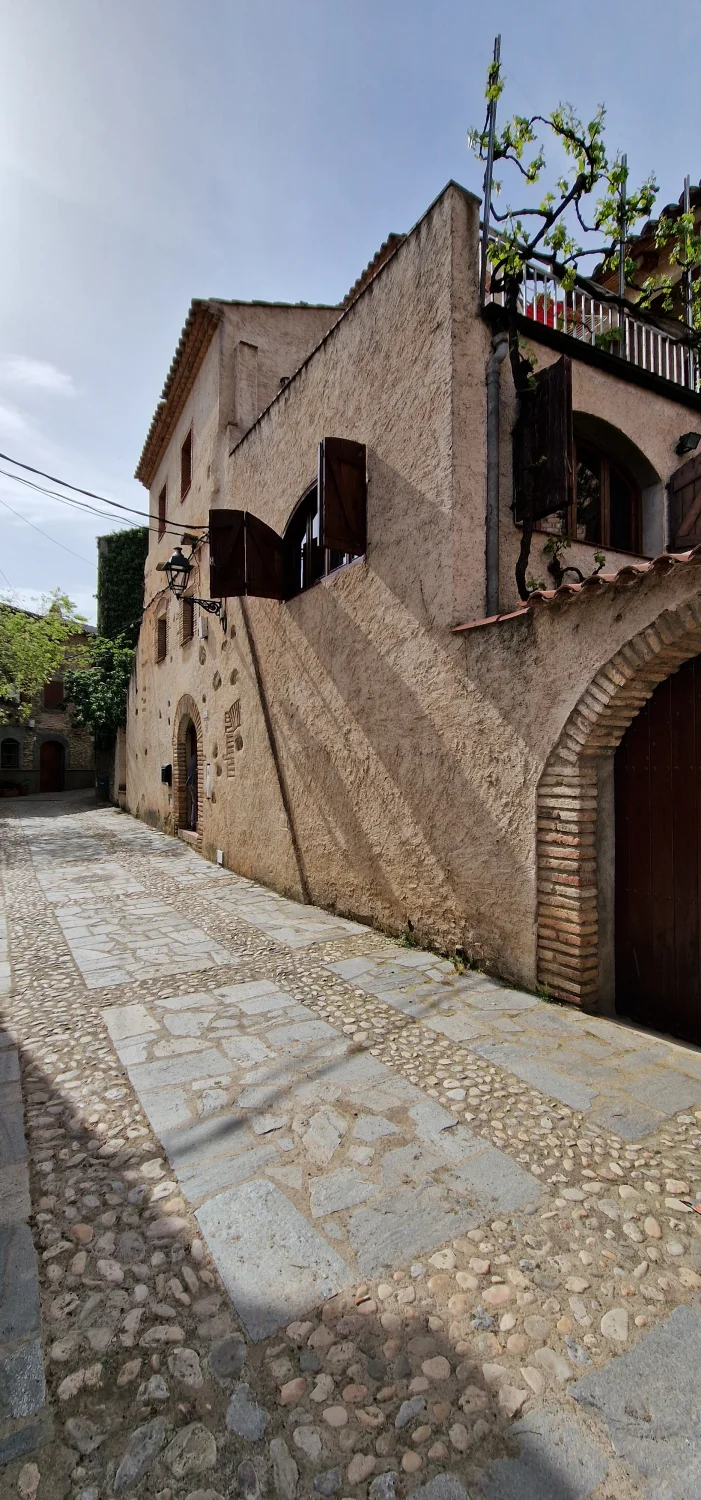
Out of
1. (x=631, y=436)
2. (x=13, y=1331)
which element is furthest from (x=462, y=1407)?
(x=631, y=436)

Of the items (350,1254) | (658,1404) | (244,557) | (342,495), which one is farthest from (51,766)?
(658,1404)

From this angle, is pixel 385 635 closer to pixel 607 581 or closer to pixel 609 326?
pixel 607 581

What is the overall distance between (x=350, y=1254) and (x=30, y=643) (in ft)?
58.8

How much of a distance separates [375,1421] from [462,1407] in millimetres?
202

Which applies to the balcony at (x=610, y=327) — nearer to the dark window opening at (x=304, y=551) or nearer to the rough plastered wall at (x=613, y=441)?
the rough plastered wall at (x=613, y=441)

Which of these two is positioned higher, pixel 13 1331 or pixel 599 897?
pixel 599 897

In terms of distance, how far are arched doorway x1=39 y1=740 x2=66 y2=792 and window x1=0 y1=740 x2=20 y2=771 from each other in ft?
3.34

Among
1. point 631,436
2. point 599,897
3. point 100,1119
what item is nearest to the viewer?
point 100,1119

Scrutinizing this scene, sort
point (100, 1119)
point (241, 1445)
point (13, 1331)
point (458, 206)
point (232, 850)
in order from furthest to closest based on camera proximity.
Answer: point (232, 850)
point (458, 206)
point (100, 1119)
point (13, 1331)
point (241, 1445)

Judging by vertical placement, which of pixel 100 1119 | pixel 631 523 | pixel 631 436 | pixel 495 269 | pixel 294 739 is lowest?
pixel 100 1119

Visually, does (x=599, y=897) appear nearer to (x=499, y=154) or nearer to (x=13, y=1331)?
(x=13, y=1331)

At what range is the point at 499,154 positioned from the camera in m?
4.80

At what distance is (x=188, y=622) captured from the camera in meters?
11.1

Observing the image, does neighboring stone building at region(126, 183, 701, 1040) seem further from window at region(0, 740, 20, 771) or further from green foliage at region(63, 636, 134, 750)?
window at region(0, 740, 20, 771)
